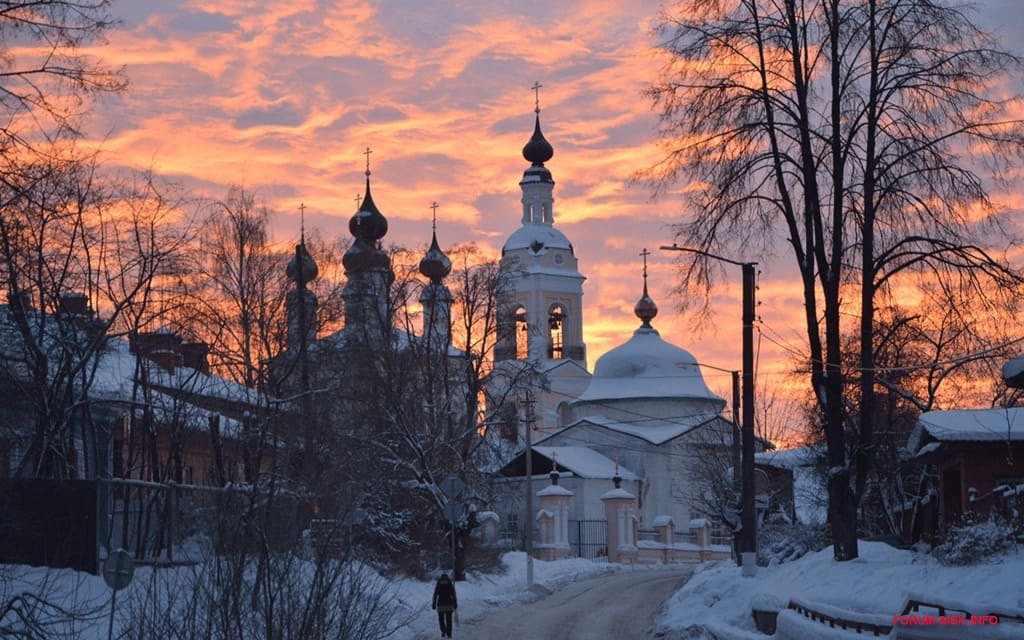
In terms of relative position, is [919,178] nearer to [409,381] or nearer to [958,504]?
[958,504]

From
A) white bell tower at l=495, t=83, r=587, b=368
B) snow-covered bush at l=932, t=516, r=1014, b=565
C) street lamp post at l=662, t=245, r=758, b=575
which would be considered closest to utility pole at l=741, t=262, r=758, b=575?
street lamp post at l=662, t=245, r=758, b=575

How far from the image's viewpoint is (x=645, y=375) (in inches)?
3383

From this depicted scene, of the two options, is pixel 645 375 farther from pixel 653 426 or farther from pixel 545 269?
pixel 545 269

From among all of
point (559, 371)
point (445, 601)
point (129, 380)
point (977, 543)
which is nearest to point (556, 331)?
point (559, 371)

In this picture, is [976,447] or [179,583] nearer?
[179,583]

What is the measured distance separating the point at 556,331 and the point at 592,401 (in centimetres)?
810

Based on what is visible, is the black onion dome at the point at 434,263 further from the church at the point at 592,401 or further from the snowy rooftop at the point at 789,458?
the snowy rooftop at the point at 789,458

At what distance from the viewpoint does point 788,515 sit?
53844mm

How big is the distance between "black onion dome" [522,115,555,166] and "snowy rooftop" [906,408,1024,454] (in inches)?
2484

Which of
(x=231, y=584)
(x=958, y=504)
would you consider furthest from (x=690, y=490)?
(x=231, y=584)

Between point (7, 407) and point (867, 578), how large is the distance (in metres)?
15.0

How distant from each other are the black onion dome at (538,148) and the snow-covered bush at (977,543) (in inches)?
2848

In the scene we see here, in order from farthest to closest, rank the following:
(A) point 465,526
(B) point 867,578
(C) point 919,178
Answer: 1. (A) point 465,526
2. (C) point 919,178
3. (B) point 867,578

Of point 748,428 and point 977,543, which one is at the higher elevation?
point 748,428
